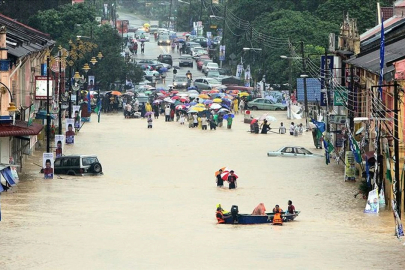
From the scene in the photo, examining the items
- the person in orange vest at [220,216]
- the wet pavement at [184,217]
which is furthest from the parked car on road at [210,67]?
the person in orange vest at [220,216]

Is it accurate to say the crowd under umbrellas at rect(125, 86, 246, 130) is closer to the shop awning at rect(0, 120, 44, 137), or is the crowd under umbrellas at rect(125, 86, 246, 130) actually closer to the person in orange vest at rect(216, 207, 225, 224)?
the shop awning at rect(0, 120, 44, 137)

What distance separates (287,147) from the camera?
8306 cm

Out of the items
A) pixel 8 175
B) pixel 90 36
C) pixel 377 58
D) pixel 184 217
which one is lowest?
pixel 184 217

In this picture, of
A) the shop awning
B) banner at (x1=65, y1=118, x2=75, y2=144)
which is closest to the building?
the shop awning

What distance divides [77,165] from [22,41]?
Result: 12.9 metres

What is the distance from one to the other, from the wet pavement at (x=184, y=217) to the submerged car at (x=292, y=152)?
0.80 metres

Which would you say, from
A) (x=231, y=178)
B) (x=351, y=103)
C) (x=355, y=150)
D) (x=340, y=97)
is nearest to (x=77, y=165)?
(x=231, y=178)

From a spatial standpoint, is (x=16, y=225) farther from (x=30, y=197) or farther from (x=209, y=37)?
(x=209, y=37)

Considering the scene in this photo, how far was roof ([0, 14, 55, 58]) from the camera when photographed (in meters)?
75.1

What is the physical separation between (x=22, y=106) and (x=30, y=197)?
50.0 feet

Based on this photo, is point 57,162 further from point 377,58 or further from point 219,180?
point 377,58

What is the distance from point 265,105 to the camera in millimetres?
116312

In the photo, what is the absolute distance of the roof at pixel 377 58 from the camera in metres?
60.8

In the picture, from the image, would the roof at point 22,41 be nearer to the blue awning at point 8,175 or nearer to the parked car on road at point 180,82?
the blue awning at point 8,175
